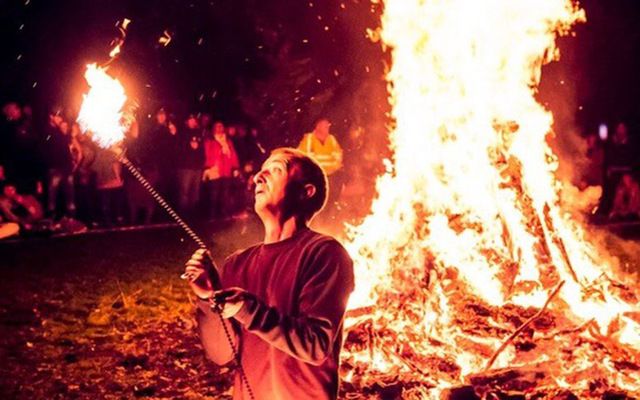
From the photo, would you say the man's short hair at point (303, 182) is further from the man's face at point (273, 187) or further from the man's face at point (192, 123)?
the man's face at point (192, 123)

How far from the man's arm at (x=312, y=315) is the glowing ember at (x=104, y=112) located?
97 centimetres

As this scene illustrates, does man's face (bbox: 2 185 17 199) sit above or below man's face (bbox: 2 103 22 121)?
below

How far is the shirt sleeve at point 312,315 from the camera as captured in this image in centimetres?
233

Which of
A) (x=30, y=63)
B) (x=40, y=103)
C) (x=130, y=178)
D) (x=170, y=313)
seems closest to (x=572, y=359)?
(x=170, y=313)

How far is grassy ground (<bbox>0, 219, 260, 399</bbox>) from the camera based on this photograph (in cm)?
519

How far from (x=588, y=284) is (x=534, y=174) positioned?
1359mm

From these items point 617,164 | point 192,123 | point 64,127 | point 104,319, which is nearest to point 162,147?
point 192,123

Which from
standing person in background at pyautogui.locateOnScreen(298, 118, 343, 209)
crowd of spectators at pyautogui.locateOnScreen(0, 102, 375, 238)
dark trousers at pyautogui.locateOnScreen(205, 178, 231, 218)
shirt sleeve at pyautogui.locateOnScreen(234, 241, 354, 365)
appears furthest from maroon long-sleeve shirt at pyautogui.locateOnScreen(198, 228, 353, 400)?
dark trousers at pyautogui.locateOnScreen(205, 178, 231, 218)

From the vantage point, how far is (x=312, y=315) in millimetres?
2373

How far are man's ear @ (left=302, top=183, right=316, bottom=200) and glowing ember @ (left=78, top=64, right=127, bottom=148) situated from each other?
0.81 metres

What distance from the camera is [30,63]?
40.5 feet

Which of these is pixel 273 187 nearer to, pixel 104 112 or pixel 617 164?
pixel 104 112

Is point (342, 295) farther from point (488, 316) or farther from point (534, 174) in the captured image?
point (534, 174)

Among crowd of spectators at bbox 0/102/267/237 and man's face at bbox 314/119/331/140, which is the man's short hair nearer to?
crowd of spectators at bbox 0/102/267/237
